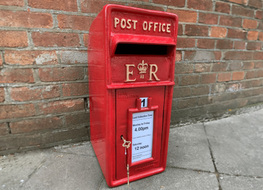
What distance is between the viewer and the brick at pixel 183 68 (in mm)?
1862

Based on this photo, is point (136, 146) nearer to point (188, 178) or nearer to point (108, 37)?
point (188, 178)

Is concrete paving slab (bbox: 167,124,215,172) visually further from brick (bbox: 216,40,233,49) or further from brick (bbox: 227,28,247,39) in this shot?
brick (bbox: 227,28,247,39)

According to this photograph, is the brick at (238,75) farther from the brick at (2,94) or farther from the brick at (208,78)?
the brick at (2,94)

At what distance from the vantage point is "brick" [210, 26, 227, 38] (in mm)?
1938

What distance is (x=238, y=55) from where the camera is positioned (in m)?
2.19

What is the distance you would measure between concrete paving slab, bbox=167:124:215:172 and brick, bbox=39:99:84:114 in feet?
3.24

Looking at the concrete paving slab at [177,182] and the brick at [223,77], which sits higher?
the brick at [223,77]

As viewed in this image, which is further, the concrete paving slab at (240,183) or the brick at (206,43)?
the brick at (206,43)

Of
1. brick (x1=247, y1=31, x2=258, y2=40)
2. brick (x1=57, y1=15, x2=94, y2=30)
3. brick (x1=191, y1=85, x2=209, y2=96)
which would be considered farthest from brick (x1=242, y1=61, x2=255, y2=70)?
brick (x1=57, y1=15, x2=94, y2=30)

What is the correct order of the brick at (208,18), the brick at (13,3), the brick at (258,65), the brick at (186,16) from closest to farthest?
the brick at (13,3), the brick at (186,16), the brick at (208,18), the brick at (258,65)

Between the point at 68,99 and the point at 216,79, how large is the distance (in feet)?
6.03

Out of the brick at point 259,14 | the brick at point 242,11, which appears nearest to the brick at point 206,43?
the brick at point 242,11

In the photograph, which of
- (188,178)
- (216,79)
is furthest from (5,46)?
(216,79)

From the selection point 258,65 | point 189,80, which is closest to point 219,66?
point 189,80
